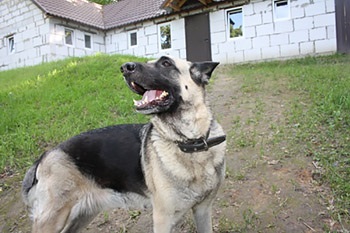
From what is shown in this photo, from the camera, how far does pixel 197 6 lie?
14.6 meters

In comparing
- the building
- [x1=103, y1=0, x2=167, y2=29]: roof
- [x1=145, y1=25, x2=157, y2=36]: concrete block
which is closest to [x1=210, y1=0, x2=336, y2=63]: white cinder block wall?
the building

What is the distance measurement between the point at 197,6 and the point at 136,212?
12.6 meters

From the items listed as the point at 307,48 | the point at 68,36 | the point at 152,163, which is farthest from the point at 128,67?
the point at 68,36

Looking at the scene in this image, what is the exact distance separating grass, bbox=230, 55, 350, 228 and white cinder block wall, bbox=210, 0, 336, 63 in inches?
156

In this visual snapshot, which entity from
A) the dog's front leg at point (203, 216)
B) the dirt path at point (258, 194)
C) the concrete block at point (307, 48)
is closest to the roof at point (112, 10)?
the concrete block at point (307, 48)

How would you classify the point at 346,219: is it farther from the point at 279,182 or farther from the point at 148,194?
the point at 148,194

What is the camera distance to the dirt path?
3.23m

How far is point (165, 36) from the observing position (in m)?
15.8

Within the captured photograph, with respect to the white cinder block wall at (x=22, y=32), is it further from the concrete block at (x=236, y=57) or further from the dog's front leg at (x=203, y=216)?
the dog's front leg at (x=203, y=216)

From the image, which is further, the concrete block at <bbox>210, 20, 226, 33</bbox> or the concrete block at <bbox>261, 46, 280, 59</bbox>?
the concrete block at <bbox>210, 20, 226, 33</bbox>

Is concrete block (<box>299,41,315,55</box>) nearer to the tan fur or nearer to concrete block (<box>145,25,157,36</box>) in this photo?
concrete block (<box>145,25,157,36</box>)

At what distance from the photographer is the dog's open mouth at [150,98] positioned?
2.52 m

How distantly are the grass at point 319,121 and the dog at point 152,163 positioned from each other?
5.29 feet

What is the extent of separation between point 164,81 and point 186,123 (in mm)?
403
